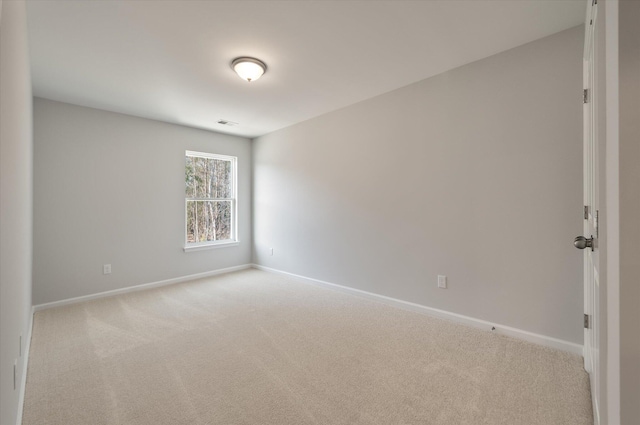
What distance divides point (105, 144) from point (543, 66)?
4921 millimetres

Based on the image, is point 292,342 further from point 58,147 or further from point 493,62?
point 58,147

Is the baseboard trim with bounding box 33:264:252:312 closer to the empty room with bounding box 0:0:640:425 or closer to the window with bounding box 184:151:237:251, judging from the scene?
the empty room with bounding box 0:0:640:425

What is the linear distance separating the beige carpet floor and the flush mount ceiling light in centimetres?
244

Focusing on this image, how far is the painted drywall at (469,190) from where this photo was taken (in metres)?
2.25

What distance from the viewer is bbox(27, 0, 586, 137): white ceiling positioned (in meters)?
1.96

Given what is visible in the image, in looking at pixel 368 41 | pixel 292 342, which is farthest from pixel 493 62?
pixel 292 342

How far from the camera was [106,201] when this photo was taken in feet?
12.5

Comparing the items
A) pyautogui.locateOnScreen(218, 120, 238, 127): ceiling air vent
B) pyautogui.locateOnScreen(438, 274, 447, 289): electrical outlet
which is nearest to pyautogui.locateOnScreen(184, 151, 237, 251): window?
pyautogui.locateOnScreen(218, 120, 238, 127): ceiling air vent

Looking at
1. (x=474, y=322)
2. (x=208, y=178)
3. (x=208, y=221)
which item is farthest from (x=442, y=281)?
(x=208, y=178)

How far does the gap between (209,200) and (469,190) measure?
4.05 metres

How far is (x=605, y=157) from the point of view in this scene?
0.87 meters

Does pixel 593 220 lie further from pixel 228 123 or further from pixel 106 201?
pixel 106 201

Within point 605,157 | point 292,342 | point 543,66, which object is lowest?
point 292,342

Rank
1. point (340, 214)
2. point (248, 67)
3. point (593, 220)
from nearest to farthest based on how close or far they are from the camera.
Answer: point (593, 220)
point (248, 67)
point (340, 214)
